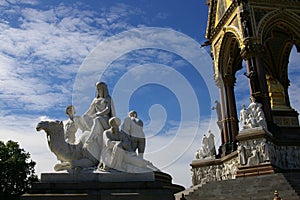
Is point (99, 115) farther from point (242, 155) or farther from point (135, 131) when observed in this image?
point (242, 155)

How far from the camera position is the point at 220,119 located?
23922 mm

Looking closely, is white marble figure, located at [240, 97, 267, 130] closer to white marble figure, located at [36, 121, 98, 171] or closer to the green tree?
white marble figure, located at [36, 121, 98, 171]

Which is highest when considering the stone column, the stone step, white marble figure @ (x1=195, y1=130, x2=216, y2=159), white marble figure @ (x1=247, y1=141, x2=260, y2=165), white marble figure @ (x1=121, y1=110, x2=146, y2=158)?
the stone column

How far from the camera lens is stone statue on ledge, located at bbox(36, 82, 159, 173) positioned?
799cm

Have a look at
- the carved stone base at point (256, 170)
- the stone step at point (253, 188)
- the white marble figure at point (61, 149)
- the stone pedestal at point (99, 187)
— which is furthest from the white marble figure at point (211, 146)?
the white marble figure at point (61, 149)

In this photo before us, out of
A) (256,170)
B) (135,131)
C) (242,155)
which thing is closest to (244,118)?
(242,155)

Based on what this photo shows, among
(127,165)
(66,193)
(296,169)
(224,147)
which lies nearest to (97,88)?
(127,165)

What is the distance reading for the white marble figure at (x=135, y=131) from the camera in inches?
336

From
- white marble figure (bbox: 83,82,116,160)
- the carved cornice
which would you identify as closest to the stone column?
the carved cornice

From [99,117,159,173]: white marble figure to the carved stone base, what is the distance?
9247 mm

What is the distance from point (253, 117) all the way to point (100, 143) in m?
10.9

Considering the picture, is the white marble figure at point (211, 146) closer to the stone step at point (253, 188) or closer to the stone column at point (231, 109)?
the stone column at point (231, 109)

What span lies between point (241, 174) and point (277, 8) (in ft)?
36.1

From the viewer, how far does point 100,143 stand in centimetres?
834
